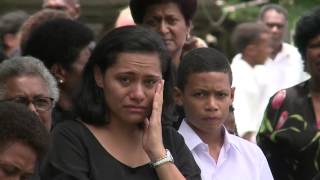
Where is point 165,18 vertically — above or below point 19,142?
above

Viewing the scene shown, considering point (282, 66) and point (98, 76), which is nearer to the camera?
point (98, 76)

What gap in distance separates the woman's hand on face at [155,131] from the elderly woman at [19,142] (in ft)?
2.31

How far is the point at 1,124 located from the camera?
4.14 meters

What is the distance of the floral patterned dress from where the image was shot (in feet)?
20.6

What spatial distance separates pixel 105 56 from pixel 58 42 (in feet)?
3.60

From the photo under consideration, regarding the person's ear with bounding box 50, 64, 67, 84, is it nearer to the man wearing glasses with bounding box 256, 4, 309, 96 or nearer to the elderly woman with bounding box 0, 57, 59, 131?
the elderly woman with bounding box 0, 57, 59, 131

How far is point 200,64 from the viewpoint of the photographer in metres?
5.67

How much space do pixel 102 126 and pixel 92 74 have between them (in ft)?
0.85

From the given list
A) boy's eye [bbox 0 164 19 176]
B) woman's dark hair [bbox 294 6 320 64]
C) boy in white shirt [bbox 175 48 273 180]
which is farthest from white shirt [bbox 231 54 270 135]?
boy's eye [bbox 0 164 19 176]

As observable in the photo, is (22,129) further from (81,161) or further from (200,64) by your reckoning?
(200,64)

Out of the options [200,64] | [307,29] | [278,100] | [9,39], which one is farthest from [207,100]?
[9,39]

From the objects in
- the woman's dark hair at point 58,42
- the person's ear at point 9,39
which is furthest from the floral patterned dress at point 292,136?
the person's ear at point 9,39

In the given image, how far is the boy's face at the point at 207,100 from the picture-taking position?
18.2ft

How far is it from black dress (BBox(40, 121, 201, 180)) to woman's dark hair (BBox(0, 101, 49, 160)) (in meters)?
0.43
